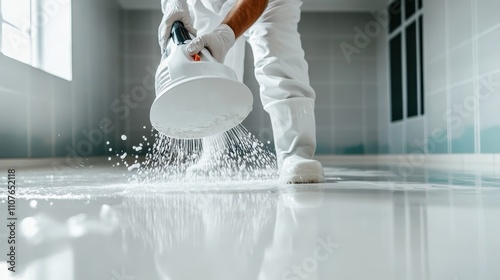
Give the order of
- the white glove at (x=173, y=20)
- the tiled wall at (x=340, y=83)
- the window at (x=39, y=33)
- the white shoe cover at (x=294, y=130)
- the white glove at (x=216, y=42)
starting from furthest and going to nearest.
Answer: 1. the tiled wall at (x=340, y=83)
2. the window at (x=39, y=33)
3. the white shoe cover at (x=294, y=130)
4. the white glove at (x=173, y=20)
5. the white glove at (x=216, y=42)

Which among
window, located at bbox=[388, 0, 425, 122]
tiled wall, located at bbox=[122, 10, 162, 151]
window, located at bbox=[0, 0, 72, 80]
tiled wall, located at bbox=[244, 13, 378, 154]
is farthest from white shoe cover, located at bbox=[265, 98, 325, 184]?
tiled wall, located at bbox=[122, 10, 162, 151]

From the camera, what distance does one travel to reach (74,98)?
4543 millimetres

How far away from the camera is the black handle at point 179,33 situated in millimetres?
1185

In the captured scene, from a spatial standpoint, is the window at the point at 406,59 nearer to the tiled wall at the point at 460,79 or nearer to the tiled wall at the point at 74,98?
the tiled wall at the point at 460,79

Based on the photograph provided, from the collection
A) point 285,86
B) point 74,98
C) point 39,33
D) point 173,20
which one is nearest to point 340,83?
point 74,98

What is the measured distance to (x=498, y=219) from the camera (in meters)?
0.72

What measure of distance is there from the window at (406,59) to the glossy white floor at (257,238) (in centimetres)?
457

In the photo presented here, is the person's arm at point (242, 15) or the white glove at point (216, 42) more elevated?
the person's arm at point (242, 15)

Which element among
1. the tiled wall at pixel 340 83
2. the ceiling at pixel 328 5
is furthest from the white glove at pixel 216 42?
the ceiling at pixel 328 5

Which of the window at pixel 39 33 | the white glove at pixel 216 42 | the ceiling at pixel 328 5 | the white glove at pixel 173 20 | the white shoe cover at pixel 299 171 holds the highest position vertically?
the ceiling at pixel 328 5

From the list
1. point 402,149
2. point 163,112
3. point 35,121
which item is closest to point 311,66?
point 402,149

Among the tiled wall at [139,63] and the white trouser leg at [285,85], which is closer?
the white trouser leg at [285,85]

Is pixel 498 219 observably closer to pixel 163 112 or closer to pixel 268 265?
pixel 268 265

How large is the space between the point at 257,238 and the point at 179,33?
0.76 m
